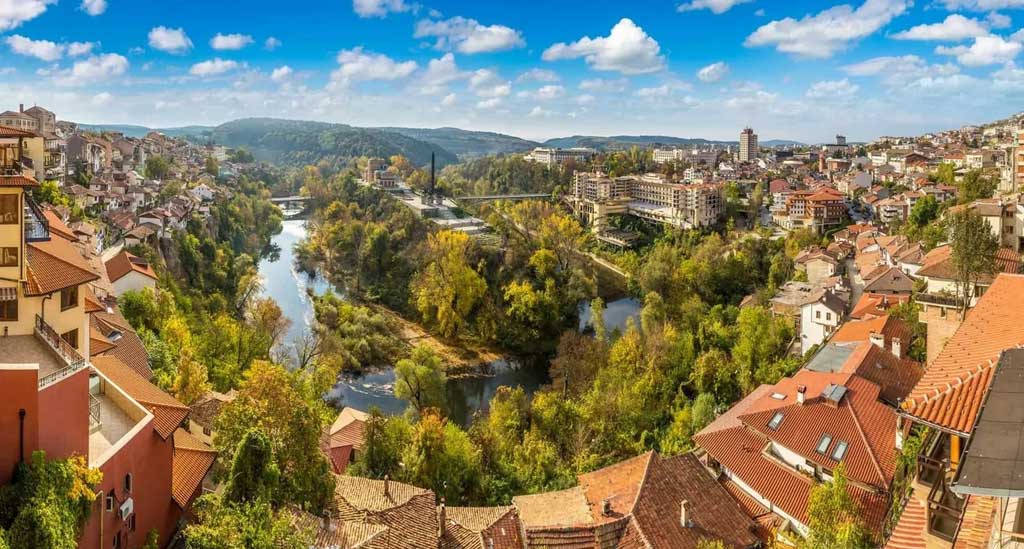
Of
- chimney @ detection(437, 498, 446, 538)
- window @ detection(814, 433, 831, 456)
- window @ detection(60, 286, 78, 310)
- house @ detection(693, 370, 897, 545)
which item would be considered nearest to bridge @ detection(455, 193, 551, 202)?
house @ detection(693, 370, 897, 545)

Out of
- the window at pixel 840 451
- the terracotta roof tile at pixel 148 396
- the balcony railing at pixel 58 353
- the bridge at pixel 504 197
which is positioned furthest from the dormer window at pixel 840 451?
the bridge at pixel 504 197

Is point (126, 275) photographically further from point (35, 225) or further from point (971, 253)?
point (971, 253)

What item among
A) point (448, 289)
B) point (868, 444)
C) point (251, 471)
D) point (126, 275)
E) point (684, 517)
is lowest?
point (684, 517)

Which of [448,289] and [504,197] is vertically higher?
[504,197]

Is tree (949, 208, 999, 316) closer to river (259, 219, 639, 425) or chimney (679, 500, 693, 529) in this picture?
chimney (679, 500, 693, 529)

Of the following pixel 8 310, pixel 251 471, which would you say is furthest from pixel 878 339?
pixel 8 310
